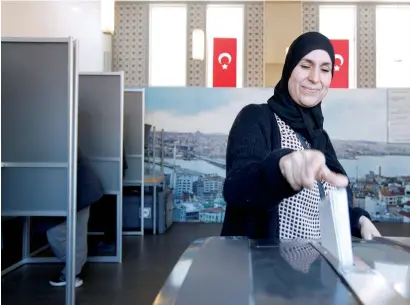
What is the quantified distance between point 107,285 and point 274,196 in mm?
2763

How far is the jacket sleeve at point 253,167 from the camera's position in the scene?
907 millimetres

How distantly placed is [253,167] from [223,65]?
815cm

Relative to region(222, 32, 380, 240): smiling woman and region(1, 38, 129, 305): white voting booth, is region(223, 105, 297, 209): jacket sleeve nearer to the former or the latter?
region(222, 32, 380, 240): smiling woman

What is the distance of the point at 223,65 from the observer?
Answer: 352 inches

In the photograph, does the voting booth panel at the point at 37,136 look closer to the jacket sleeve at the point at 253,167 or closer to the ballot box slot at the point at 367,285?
the jacket sleeve at the point at 253,167

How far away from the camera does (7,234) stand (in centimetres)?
445

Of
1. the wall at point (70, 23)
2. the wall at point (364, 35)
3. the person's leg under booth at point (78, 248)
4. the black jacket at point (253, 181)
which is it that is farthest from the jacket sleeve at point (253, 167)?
the wall at point (364, 35)

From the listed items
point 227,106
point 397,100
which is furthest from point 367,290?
point 397,100

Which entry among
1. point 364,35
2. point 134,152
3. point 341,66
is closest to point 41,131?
point 134,152

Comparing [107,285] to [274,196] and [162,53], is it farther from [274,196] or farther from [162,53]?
[162,53]

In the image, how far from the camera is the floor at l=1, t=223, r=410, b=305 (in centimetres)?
305

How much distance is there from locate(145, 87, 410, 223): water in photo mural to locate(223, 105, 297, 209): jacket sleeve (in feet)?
18.0

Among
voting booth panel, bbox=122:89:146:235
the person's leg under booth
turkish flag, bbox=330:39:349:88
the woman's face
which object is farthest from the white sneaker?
turkish flag, bbox=330:39:349:88

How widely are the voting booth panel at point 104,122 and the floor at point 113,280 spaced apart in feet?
1.10
